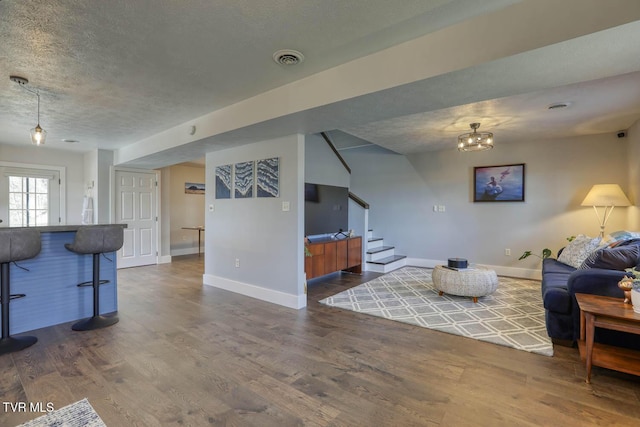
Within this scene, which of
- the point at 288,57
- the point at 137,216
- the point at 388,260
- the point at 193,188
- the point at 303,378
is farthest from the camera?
the point at 193,188

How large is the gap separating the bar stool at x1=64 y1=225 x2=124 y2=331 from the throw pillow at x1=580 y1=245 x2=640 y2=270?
4.59 metres

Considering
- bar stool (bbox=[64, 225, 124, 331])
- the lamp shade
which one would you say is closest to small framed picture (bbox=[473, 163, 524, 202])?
the lamp shade

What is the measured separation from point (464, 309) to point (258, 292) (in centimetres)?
256

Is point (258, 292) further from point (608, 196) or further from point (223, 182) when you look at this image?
point (608, 196)

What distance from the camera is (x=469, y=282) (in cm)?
360

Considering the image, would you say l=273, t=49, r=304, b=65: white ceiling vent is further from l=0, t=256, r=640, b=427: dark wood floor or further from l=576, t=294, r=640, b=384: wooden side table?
l=576, t=294, r=640, b=384: wooden side table

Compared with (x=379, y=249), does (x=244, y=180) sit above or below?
above

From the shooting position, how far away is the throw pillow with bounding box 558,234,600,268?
139 inches

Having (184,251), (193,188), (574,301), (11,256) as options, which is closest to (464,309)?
(574,301)

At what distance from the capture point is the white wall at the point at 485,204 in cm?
459

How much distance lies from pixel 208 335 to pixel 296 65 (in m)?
2.51

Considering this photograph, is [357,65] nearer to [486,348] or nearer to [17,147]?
[486,348]

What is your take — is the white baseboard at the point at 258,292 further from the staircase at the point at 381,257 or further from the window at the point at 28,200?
the window at the point at 28,200

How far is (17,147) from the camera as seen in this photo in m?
5.20
